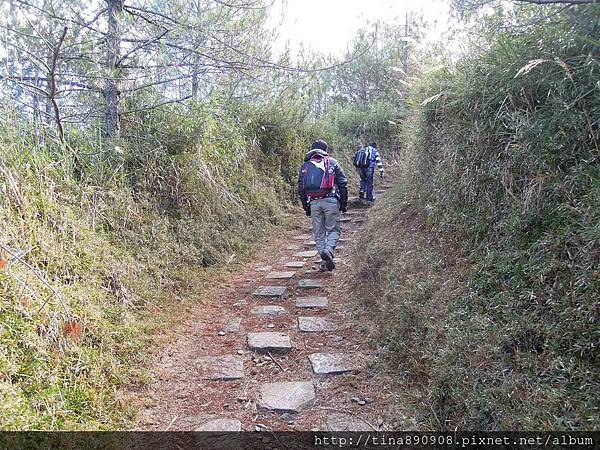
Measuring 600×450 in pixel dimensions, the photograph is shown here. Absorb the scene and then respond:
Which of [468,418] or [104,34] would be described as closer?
[468,418]

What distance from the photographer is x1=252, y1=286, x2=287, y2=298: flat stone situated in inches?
197

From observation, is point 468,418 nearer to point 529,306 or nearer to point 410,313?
point 529,306

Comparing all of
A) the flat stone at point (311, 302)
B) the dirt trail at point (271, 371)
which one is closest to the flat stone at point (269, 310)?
the dirt trail at point (271, 371)

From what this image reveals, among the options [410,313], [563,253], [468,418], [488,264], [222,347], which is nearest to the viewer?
[468,418]

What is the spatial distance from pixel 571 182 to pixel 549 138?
15.6 inches

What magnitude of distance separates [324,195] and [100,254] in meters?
3.08

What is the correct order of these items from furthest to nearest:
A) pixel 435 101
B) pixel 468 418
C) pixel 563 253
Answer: pixel 435 101 → pixel 563 253 → pixel 468 418

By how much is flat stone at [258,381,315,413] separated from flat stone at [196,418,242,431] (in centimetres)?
25

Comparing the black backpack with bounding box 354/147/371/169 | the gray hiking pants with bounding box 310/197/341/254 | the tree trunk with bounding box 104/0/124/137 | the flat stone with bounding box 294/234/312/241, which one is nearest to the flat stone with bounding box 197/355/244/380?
the gray hiking pants with bounding box 310/197/341/254

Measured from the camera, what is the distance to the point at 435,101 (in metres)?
4.74

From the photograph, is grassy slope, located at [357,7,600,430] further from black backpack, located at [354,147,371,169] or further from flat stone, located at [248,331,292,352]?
black backpack, located at [354,147,371,169]

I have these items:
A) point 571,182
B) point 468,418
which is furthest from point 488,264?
point 468,418

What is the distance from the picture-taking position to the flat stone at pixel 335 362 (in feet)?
10.8

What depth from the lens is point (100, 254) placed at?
3795mm
